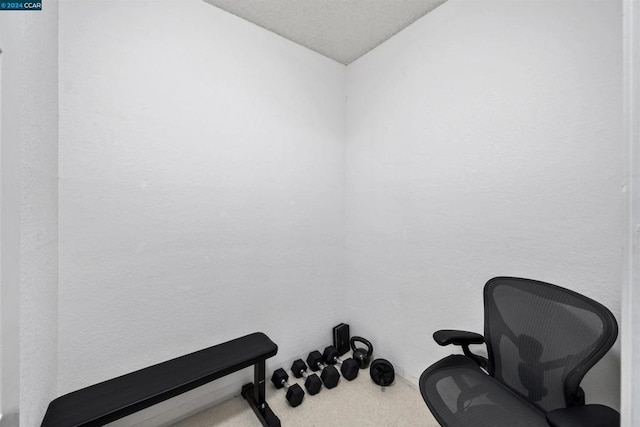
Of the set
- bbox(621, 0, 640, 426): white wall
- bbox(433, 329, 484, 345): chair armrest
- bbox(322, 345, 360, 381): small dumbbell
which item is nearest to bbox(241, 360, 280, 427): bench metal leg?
bbox(322, 345, 360, 381): small dumbbell

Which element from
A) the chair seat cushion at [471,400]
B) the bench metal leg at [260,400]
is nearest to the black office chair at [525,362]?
the chair seat cushion at [471,400]

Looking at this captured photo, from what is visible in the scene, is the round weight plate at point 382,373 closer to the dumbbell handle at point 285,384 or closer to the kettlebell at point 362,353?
the kettlebell at point 362,353

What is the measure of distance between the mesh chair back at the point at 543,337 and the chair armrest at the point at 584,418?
16 cm

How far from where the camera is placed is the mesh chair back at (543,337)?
3.12 feet

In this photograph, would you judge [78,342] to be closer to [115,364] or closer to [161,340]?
[115,364]

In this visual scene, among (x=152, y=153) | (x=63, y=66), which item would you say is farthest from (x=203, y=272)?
(x=63, y=66)

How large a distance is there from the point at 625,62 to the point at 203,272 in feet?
6.36

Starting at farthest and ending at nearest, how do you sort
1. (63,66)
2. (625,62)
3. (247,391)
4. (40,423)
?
1. (247,391)
2. (63,66)
3. (40,423)
4. (625,62)

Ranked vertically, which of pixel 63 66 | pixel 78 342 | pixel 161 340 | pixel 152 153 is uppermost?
pixel 63 66

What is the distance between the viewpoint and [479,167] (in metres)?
1.47

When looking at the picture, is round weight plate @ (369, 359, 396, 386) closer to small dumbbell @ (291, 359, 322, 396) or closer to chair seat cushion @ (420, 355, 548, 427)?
small dumbbell @ (291, 359, 322, 396)

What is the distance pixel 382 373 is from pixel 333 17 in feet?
8.45

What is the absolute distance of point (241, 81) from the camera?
1.74m

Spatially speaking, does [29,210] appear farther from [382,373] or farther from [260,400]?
[382,373]
